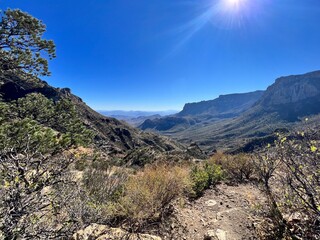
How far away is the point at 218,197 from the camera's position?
726 centimetres

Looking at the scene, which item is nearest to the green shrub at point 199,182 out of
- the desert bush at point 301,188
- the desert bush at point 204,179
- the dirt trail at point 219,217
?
the desert bush at point 204,179

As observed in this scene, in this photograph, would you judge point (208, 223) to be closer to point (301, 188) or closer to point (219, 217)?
point (219, 217)

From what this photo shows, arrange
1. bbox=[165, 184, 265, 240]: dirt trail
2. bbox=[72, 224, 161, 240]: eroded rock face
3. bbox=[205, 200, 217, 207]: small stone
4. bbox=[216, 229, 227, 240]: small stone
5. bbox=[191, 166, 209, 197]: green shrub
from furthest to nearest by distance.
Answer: bbox=[191, 166, 209, 197]: green shrub < bbox=[205, 200, 217, 207]: small stone < bbox=[165, 184, 265, 240]: dirt trail < bbox=[216, 229, 227, 240]: small stone < bbox=[72, 224, 161, 240]: eroded rock face

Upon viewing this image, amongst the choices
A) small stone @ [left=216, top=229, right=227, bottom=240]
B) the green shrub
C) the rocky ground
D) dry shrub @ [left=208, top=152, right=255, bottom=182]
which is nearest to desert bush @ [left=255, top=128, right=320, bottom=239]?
the rocky ground

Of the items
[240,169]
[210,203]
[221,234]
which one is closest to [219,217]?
[221,234]

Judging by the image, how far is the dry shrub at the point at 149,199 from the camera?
510 cm

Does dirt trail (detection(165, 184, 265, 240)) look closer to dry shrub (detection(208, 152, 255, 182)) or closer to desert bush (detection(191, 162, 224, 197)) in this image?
desert bush (detection(191, 162, 224, 197))

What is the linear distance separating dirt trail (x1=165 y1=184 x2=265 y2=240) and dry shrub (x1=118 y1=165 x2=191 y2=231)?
496mm

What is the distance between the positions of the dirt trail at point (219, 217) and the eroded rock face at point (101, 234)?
3.33 ft

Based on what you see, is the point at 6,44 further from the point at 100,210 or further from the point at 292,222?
the point at 292,222

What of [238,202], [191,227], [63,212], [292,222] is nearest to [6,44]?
[63,212]

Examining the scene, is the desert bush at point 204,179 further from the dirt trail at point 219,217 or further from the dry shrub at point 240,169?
the dry shrub at point 240,169

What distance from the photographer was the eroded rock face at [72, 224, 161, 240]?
156 inches

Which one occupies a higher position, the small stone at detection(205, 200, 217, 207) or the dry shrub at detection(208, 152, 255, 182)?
the dry shrub at detection(208, 152, 255, 182)
